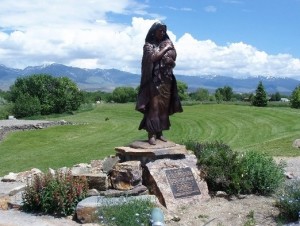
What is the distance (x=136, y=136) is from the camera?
35.2 metres

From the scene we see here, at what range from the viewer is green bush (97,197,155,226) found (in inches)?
Result: 372

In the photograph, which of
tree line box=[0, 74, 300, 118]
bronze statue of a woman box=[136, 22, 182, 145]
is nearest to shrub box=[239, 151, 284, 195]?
bronze statue of a woman box=[136, 22, 182, 145]

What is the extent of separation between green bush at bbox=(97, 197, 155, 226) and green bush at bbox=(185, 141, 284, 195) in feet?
7.71

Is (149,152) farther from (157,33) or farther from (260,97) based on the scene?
(260,97)

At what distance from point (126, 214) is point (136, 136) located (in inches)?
1010

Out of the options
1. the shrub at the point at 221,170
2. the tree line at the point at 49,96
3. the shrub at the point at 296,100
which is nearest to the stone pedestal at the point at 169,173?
the shrub at the point at 221,170

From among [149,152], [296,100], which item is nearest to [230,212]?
[149,152]

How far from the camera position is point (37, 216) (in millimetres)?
10523

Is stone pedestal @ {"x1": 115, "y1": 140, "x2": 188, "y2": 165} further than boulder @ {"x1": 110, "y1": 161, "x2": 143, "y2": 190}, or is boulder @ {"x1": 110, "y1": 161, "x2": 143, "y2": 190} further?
stone pedestal @ {"x1": 115, "y1": 140, "x2": 188, "y2": 165}

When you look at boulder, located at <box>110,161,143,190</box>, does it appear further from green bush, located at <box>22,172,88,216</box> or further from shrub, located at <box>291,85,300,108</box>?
shrub, located at <box>291,85,300,108</box>

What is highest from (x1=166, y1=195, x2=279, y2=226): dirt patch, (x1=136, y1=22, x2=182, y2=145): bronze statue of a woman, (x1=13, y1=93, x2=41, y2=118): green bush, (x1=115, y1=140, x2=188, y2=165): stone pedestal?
(x1=136, y1=22, x2=182, y2=145): bronze statue of a woman

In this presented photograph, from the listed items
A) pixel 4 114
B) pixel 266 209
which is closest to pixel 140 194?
pixel 266 209

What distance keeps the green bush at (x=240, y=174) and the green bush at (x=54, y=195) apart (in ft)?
10.2

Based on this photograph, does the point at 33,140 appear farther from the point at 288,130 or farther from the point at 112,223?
the point at 112,223
